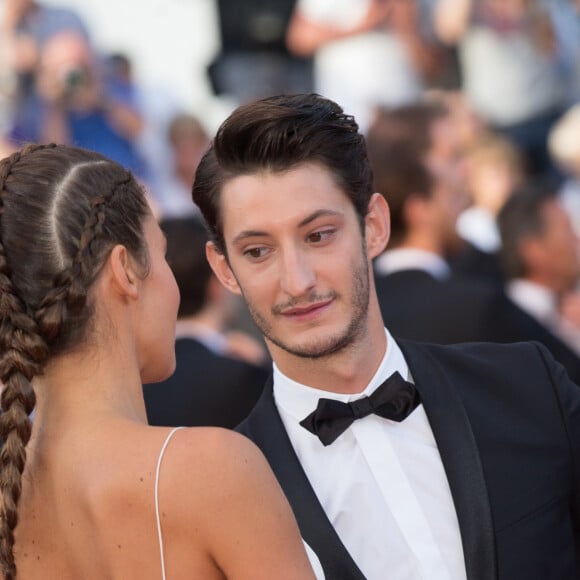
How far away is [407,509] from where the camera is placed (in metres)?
2.84

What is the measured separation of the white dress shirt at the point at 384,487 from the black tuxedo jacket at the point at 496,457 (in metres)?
0.05

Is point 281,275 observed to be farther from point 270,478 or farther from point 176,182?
point 176,182

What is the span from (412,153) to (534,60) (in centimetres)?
355

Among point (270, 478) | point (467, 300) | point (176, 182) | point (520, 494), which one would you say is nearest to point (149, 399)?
point (467, 300)

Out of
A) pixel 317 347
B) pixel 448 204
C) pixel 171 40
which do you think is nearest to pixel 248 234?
pixel 317 347

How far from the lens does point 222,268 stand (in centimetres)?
314

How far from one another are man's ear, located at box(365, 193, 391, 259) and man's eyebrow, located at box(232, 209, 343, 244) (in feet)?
0.56

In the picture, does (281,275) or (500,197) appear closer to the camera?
(281,275)

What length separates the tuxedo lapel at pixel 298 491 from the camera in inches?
106

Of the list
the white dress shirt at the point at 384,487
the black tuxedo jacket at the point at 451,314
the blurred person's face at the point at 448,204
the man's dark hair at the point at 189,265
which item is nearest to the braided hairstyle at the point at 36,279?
the white dress shirt at the point at 384,487

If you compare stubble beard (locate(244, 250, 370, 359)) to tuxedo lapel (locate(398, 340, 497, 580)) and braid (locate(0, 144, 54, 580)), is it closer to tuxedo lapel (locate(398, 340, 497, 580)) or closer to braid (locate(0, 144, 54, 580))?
tuxedo lapel (locate(398, 340, 497, 580))

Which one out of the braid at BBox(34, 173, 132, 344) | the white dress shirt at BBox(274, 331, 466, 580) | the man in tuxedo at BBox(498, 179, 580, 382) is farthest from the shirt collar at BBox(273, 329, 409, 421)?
the man in tuxedo at BBox(498, 179, 580, 382)

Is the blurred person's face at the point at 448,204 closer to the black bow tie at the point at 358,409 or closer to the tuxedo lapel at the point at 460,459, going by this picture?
the tuxedo lapel at the point at 460,459

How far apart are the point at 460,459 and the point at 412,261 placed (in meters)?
2.14
